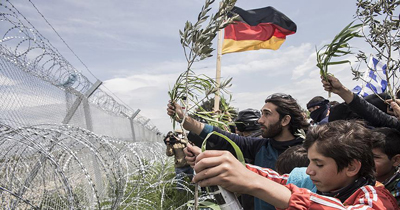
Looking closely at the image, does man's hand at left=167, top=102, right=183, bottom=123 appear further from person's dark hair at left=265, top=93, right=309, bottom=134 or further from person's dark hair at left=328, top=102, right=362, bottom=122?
person's dark hair at left=328, top=102, right=362, bottom=122

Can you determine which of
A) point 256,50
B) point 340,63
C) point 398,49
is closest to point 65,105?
point 340,63

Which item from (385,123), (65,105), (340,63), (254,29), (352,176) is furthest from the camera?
(254,29)

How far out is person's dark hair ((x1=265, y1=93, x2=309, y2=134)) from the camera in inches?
104

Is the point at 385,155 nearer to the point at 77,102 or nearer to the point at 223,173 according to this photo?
the point at 223,173

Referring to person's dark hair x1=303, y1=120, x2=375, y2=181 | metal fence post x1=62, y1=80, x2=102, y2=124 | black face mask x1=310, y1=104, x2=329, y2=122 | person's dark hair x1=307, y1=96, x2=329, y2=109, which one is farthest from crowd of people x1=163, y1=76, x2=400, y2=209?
metal fence post x1=62, y1=80, x2=102, y2=124

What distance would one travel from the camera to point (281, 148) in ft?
8.39

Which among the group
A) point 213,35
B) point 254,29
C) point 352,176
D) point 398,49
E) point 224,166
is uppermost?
point 254,29

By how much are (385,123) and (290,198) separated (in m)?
2.01

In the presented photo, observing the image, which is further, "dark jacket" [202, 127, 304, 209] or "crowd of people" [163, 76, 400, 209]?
"dark jacket" [202, 127, 304, 209]

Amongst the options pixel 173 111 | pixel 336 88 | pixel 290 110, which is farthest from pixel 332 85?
pixel 173 111

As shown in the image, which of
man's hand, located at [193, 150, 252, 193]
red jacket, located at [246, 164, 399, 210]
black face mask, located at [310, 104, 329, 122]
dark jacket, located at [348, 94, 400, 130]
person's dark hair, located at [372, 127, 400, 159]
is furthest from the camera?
black face mask, located at [310, 104, 329, 122]

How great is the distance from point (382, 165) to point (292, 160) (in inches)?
22.2

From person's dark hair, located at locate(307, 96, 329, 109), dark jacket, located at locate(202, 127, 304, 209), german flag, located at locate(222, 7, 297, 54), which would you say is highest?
german flag, located at locate(222, 7, 297, 54)

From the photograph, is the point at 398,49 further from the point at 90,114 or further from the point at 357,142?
the point at 90,114
